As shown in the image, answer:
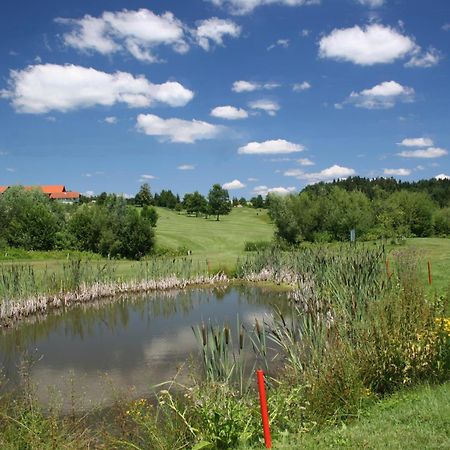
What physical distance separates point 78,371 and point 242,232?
43.2 meters

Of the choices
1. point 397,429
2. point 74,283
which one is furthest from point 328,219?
point 397,429

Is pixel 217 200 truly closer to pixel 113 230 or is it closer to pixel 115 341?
pixel 113 230

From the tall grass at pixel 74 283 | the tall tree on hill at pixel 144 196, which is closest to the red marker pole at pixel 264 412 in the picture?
the tall grass at pixel 74 283

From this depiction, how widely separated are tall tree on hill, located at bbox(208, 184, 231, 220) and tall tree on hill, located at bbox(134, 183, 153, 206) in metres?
15.7

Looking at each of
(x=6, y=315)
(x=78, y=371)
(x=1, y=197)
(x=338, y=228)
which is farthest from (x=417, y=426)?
(x=1, y=197)

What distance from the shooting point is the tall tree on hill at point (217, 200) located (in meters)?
74.1

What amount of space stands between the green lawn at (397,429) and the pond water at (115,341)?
9.32ft

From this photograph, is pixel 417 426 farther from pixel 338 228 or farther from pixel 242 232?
pixel 242 232

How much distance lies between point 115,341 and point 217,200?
62600 millimetres

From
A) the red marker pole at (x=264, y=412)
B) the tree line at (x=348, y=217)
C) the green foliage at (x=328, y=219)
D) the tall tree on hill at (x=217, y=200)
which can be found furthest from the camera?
the tall tree on hill at (x=217, y=200)

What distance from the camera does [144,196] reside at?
85875mm

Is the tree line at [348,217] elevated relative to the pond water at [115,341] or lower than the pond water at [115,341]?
elevated

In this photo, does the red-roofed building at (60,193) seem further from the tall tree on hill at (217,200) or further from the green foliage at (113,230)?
the green foliage at (113,230)

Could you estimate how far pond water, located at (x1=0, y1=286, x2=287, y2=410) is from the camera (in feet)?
26.9
